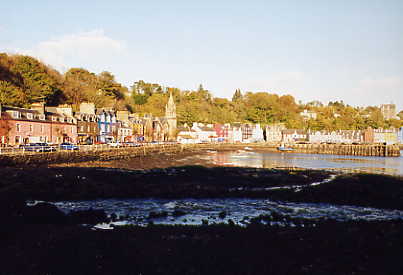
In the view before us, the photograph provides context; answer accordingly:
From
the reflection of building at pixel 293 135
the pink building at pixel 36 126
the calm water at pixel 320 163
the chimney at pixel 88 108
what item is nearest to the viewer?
the pink building at pixel 36 126

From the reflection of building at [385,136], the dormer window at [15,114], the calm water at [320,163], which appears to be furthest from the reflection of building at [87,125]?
the reflection of building at [385,136]

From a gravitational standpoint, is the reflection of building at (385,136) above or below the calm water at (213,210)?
above

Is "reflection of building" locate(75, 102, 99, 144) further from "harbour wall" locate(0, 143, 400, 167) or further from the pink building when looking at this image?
"harbour wall" locate(0, 143, 400, 167)

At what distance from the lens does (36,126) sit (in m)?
70.9

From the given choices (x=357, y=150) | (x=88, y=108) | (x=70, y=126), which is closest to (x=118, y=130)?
(x=88, y=108)

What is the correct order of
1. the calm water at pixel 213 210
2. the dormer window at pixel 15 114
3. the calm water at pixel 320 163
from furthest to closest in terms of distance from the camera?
the calm water at pixel 320 163 → the dormer window at pixel 15 114 → the calm water at pixel 213 210

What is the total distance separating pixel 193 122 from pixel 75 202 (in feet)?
506

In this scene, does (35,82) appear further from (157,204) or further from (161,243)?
(161,243)

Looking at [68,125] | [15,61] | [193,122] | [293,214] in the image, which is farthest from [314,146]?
Result: [293,214]

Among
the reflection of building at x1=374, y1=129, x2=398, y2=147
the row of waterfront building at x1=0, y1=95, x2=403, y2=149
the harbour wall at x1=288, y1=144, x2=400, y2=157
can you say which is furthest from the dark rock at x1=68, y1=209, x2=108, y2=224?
the reflection of building at x1=374, y1=129, x2=398, y2=147

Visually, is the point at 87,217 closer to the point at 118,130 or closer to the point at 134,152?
the point at 134,152

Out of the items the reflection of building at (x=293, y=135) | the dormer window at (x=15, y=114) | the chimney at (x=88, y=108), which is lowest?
the reflection of building at (x=293, y=135)

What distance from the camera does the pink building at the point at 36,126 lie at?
6436 centimetres

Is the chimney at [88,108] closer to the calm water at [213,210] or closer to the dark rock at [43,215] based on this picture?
the calm water at [213,210]
